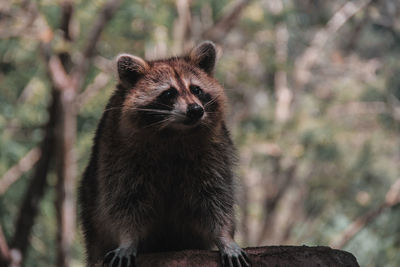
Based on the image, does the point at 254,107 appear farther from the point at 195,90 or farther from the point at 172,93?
the point at 172,93

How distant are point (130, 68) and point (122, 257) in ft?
4.98

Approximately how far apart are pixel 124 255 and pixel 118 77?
4.92 ft

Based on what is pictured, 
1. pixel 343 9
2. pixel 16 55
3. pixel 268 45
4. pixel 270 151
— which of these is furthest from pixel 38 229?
pixel 343 9

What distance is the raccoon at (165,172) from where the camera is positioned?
418 cm

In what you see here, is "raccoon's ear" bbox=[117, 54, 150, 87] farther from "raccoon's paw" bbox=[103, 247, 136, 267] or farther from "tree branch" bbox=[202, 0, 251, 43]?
"tree branch" bbox=[202, 0, 251, 43]

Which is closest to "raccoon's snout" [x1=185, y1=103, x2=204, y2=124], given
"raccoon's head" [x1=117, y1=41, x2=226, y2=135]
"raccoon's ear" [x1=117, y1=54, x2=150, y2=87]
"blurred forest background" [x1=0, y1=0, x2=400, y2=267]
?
"raccoon's head" [x1=117, y1=41, x2=226, y2=135]

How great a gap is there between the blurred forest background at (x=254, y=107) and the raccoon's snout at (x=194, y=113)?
4.77 m

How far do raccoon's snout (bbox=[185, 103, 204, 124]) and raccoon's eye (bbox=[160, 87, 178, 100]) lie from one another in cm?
30

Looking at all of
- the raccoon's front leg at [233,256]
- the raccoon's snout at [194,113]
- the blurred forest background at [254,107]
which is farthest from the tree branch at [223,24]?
the raccoon's front leg at [233,256]

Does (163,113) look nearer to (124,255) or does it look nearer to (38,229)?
(124,255)

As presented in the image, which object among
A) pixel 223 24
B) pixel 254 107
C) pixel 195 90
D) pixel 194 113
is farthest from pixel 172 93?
pixel 254 107

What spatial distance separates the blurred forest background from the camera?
9266 millimetres

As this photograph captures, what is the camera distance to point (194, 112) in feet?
13.2

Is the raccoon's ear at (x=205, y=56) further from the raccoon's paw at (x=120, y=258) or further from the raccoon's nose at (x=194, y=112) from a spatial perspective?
the raccoon's paw at (x=120, y=258)
